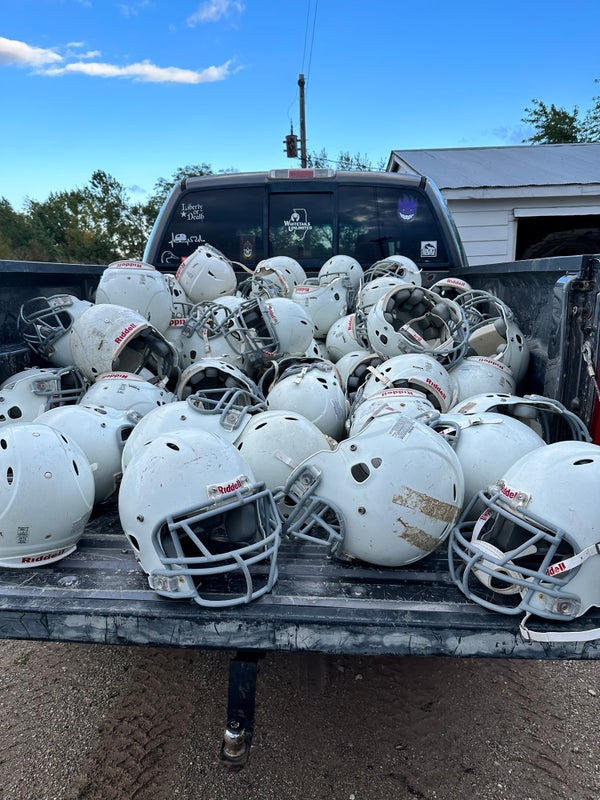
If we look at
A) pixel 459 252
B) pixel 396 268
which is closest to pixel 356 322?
pixel 396 268

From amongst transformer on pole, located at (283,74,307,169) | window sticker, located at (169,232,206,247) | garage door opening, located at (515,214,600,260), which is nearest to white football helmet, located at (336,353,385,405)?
window sticker, located at (169,232,206,247)

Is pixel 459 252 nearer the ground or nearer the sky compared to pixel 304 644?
nearer the sky

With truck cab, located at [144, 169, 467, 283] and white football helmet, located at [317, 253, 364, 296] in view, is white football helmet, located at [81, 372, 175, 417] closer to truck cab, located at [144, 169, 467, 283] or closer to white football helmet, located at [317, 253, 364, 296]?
white football helmet, located at [317, 253, 364, 296]

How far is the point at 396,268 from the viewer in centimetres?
479

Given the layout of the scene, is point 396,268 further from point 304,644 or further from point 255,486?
point 304,644

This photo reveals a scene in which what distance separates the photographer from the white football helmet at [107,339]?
3369mm

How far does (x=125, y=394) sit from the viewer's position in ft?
9.98

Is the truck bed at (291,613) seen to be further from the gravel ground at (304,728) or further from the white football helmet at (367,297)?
the white football helmet at (367,297)

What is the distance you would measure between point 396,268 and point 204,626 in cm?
366

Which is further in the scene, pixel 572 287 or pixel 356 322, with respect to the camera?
pixel 356 322

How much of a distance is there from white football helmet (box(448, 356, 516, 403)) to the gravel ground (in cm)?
141

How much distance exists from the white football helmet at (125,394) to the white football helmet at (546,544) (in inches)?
69.1

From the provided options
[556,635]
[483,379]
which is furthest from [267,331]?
[556,635]

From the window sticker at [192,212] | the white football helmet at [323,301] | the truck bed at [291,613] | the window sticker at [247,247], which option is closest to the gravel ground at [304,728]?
the truck bed at [291,613]
